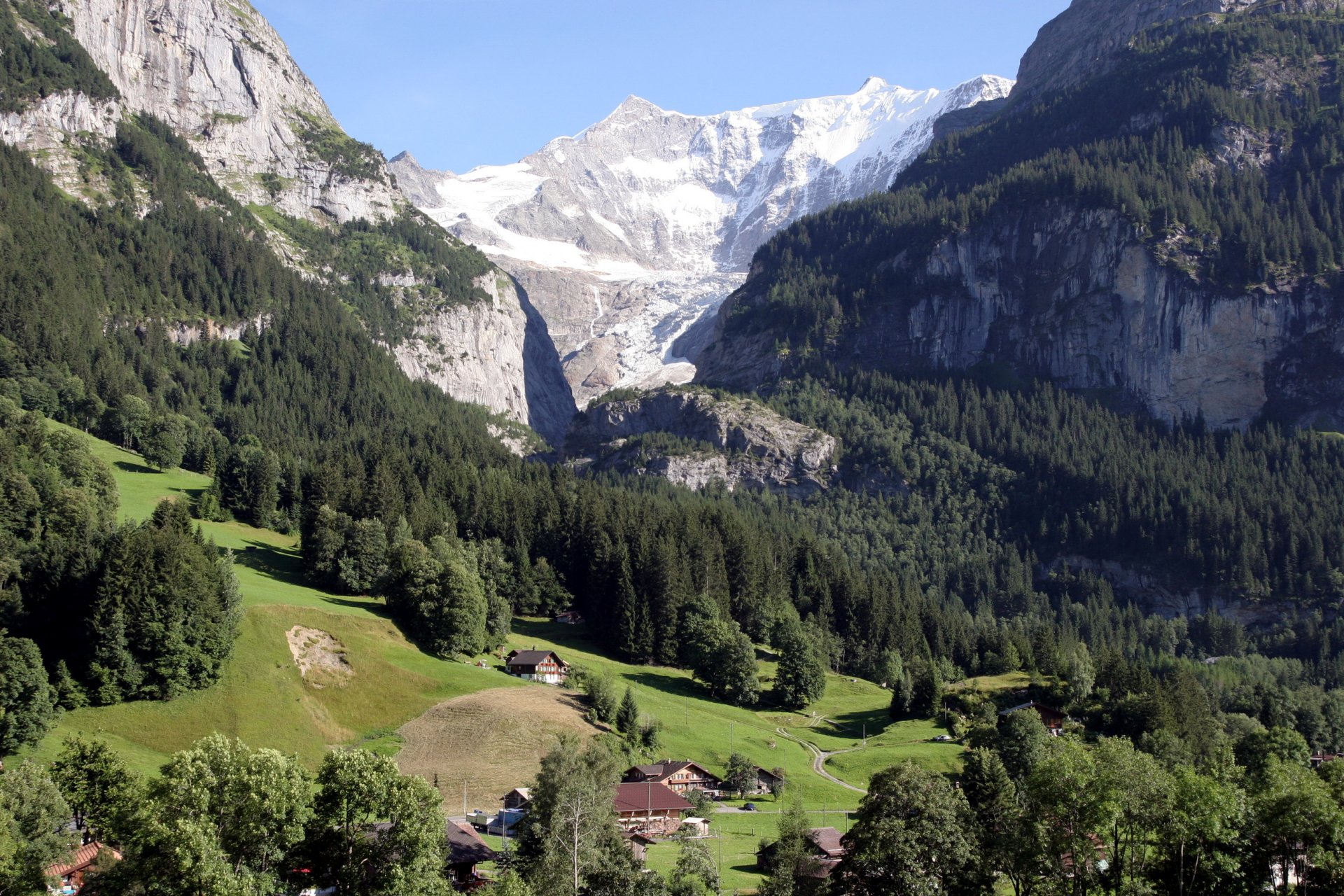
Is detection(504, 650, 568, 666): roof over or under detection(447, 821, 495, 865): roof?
under

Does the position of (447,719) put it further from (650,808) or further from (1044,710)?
(1044,710)

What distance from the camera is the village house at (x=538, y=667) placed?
114062 mm

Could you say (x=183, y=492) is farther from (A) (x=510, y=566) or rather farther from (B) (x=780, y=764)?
(B) (x=780, y=764)

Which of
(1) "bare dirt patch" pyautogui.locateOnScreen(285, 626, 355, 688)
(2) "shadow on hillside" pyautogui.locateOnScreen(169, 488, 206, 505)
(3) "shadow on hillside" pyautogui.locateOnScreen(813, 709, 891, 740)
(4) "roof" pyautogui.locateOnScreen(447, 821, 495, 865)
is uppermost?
(2) "shadow on hillside" pyautogui.locateOnScreen(169, 488, 206, 505)

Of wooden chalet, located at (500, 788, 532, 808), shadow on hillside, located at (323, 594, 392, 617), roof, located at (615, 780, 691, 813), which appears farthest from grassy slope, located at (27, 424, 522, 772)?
roof, located at (615, 780, 691, 813)

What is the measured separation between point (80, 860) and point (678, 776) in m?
46.2

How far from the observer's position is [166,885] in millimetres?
52875

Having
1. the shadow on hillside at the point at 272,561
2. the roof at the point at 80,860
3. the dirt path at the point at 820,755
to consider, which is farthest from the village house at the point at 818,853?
the shadow on hillside at the point at 272,561

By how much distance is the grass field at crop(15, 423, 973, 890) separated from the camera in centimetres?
8519

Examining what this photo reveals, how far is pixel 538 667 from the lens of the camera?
114m

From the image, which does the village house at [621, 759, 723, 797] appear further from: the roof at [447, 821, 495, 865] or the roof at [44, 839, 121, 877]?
the roof at [44, 839, 121, 877]

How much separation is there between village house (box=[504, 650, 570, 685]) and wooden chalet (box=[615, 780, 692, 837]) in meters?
27.3

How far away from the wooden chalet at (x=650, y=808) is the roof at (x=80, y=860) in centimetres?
3194

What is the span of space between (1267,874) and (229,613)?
73.0 metres
